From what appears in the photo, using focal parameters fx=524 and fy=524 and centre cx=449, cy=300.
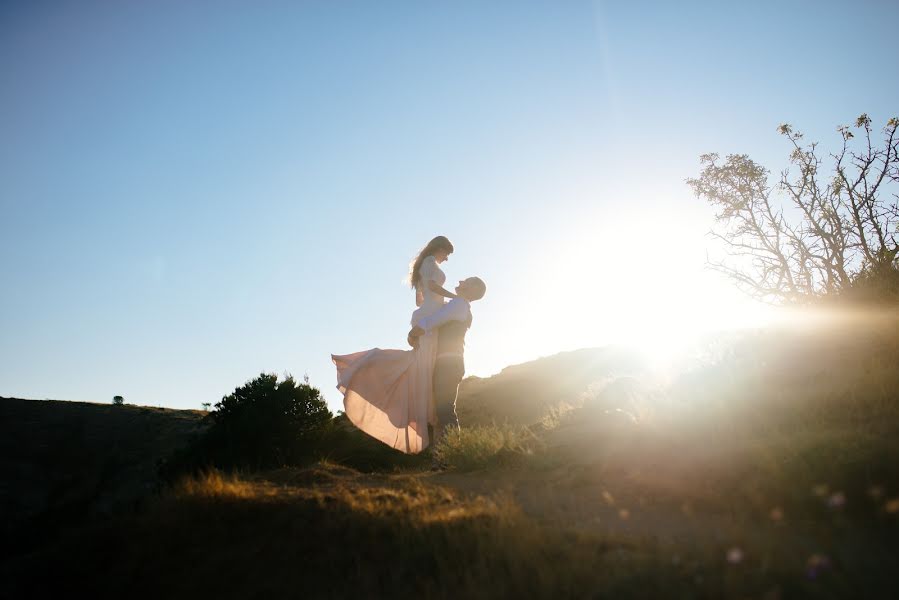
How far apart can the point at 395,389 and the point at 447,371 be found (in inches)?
33.7

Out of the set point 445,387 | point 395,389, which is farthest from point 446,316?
point 395,389

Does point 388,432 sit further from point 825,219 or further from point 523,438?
point 825,219

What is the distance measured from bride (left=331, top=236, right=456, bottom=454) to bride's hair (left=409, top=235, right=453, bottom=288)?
0.93 ft

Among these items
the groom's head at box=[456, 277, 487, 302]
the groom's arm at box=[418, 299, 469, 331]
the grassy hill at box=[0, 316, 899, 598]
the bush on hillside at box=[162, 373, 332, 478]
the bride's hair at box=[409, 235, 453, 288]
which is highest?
the bride's hair at box=[409, 235, 453, 288]

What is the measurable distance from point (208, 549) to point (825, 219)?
49.4ft

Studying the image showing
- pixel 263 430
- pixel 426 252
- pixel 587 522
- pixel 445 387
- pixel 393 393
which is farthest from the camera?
pixel 263 430

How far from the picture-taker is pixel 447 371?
7887mm

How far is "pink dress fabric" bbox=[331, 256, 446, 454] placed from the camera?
7844 mm

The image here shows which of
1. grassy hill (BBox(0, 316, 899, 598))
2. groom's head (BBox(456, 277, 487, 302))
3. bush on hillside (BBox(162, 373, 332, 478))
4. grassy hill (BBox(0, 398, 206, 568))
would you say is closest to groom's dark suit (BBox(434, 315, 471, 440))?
groom's head (BBox(456, 277, 487, 302))

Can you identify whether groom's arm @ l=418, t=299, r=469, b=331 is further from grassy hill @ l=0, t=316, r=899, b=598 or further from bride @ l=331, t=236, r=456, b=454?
grassy hill @ l=0, t=316, r=899, b=598

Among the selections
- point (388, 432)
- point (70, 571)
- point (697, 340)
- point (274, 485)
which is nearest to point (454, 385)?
point (388, 432)

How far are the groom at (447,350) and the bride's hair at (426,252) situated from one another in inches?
31.2

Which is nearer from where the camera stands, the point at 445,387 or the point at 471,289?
the point at 445,387

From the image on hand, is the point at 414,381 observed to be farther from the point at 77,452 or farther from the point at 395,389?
the point at 77,452
